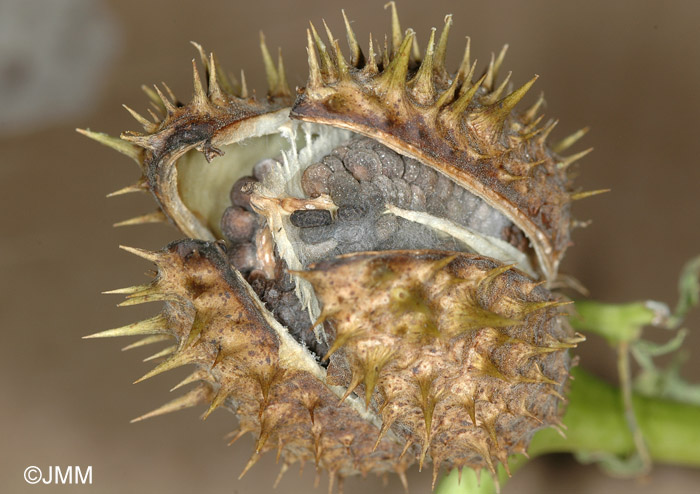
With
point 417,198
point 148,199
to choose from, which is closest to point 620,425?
→ point 417,198

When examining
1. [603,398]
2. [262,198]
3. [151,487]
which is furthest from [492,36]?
[151,487]

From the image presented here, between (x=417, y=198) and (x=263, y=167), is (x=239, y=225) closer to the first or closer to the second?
(x=263, y=167)

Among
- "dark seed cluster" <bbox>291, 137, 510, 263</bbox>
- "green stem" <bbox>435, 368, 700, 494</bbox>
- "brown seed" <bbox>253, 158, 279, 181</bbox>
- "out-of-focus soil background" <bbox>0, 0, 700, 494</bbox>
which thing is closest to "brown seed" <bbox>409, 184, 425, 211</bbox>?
"dark seed cluster" <bbox>291, 137, 510, 263</bbox>

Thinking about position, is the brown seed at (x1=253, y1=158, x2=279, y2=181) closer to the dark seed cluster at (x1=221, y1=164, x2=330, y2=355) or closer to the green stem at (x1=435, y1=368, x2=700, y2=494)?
the dark seed cluster at (x1=221, y1=164, x2=330, y2=355)

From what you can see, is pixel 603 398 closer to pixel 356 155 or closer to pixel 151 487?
pixel 356 155

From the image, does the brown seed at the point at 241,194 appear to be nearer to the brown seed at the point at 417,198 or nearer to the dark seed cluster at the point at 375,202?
the dark seed cluster at the point at 375,202

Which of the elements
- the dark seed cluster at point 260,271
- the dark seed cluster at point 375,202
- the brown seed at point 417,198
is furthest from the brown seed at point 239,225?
the brown seed at point 417,198
